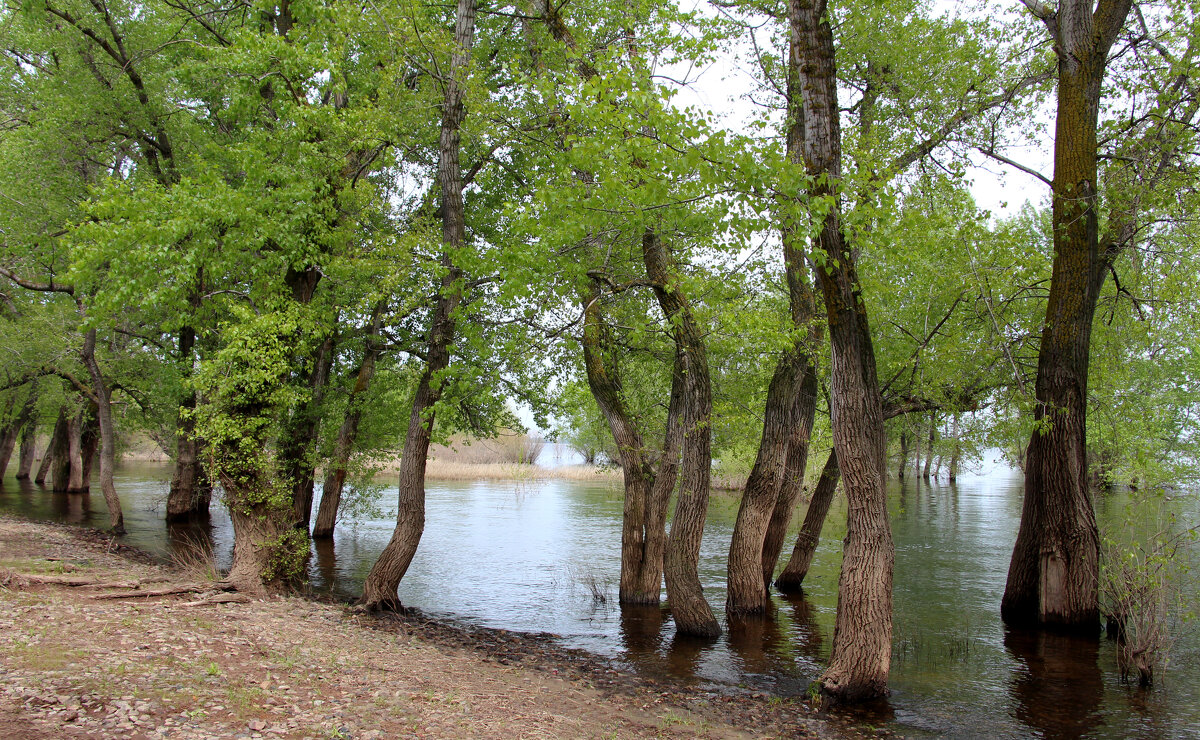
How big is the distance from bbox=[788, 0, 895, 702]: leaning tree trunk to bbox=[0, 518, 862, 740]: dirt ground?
0.82 metres

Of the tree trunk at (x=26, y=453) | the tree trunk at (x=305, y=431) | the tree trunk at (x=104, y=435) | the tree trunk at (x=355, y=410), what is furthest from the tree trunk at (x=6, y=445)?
the tree trunk at (x=305, y=431)

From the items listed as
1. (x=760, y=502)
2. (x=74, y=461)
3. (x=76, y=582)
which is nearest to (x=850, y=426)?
(x=760, y=502)

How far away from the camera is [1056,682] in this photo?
9.57 m

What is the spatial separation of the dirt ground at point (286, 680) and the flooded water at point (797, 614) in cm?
163

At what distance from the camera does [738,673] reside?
972 centimetres

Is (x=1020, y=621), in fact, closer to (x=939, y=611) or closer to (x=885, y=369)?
(x=939, y=611)

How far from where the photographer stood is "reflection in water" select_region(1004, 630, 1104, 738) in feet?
27.0

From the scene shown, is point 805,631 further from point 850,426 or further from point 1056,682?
point 850,426

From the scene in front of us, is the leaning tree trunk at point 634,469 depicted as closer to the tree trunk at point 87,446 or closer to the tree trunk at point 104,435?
the tree trunk at point 104,435

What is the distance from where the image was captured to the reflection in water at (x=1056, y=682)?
324 inches

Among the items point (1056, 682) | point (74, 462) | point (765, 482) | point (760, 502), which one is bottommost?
point (1056, 682)

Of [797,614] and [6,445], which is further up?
[6,445]

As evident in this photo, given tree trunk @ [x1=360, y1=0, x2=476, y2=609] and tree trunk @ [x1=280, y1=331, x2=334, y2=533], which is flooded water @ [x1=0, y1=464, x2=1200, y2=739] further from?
tree trunk @ [x1=280, y1=331, x2=334, y2=533]

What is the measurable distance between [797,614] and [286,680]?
30.7ft
